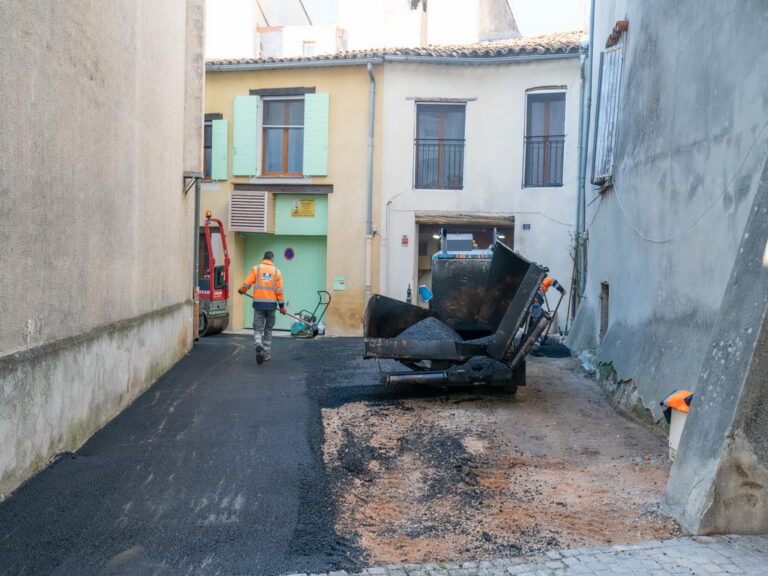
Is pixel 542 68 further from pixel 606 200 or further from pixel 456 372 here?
pixel 456 372

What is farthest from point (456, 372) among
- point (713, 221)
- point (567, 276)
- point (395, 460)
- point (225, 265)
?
point (225, 265)

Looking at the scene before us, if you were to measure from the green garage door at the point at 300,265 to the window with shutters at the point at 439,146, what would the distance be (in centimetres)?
285

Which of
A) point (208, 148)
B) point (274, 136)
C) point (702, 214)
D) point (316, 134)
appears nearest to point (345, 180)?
point (316, 134)

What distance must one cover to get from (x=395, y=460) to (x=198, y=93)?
722 centimetres

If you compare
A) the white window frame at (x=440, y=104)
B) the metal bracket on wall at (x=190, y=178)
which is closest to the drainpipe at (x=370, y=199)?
the white window frame at (x=440, y=104)

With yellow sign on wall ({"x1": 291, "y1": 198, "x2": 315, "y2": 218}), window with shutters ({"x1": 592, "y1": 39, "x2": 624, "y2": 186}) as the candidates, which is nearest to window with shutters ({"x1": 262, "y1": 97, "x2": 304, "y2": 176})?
yellow sign on wall ({"x1": 291, "y1": 198, "x2": 315, "y2": 218})

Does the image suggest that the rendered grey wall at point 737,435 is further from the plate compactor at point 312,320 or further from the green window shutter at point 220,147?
the green window shutter at point 220,147

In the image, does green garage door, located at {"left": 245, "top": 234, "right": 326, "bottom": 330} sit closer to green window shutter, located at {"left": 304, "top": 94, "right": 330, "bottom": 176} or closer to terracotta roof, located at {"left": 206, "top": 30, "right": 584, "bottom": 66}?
green window shutter, located at {"left": 304, "top": 94, "right": 330, "bottom": 176}

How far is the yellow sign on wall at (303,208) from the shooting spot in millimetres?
15883

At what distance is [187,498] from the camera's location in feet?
15.5

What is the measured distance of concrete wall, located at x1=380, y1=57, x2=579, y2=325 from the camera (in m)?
14.8

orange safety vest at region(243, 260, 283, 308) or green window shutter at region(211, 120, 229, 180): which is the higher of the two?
green window shutter at region(211, 120, 229, 180)

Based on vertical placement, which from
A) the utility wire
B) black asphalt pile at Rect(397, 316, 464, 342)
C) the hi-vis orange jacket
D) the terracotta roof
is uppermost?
the terracotta roof

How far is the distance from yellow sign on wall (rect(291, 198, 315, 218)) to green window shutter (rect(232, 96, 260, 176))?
1.16 meters
